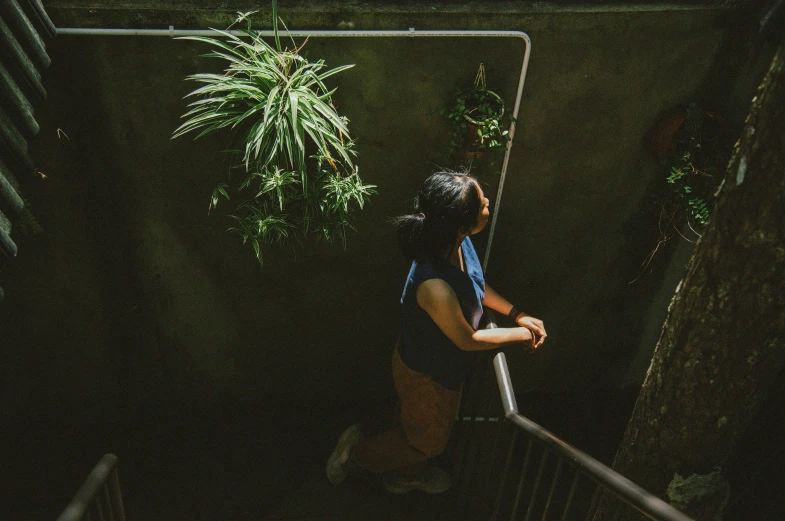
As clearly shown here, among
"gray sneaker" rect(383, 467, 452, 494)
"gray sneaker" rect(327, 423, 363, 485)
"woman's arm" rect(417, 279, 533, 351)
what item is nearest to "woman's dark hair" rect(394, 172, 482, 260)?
"woman's arm" rect(417, 279, 533, 351)

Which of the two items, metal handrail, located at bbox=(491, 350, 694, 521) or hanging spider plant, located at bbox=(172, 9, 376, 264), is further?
hanging spider plant, located at bbox=(172, 9, 376, 264)

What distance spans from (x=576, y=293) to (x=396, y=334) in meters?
1.38

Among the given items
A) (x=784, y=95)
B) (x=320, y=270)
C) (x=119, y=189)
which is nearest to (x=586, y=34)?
(x=784, y=95)

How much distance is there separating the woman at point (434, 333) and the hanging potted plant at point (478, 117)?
394mm

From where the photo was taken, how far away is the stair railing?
7.48 ft

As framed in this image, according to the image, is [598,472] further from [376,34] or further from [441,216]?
[376,34]

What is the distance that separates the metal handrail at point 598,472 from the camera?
2.10 m

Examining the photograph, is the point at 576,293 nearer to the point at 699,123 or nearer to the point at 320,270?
the point at 699,123

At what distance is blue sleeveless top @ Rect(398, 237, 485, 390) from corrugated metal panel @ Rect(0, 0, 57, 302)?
6.00 feet

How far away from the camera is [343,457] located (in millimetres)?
3773

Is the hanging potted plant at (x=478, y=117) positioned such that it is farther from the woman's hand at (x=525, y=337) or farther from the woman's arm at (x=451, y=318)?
the woman's hand at (x=525, y=337)

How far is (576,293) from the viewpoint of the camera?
4.31 meters

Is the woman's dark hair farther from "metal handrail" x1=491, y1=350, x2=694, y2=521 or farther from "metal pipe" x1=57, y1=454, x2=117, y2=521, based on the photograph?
"metal pipe" x1=57, y1=454, x2=117, y2=521

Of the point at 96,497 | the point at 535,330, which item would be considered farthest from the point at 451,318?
the point at 96,497
